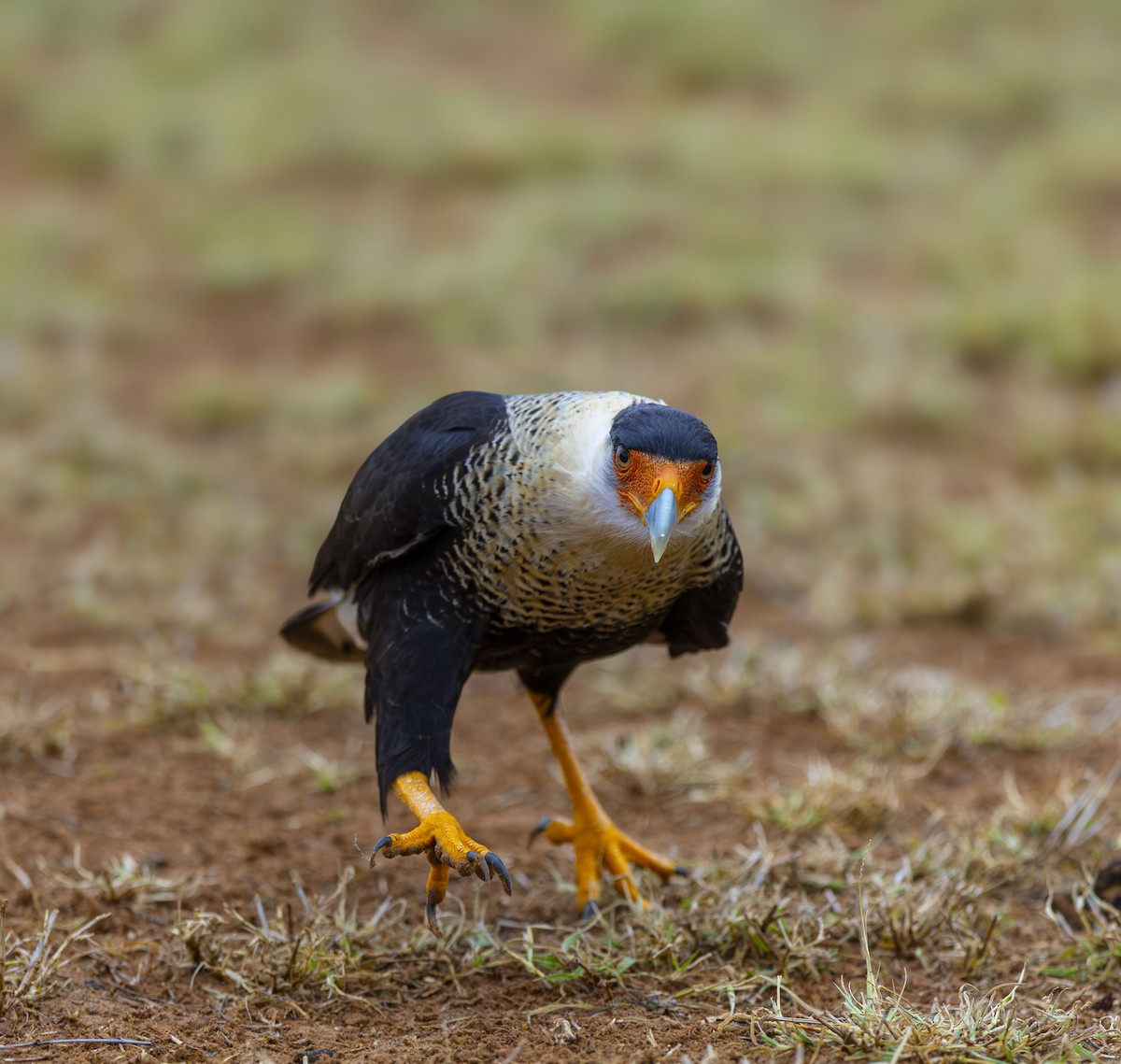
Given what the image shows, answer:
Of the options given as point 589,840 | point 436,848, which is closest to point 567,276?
point 589,840

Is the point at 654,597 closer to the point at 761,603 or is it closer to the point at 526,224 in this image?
the point at 761,603

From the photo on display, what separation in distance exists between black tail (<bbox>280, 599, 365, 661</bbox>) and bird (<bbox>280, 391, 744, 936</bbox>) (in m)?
0.30

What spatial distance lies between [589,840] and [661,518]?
1.10 metres

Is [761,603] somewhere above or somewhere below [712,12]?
below

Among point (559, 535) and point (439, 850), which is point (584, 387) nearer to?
point (559, 535)

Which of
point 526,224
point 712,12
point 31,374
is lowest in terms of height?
point 31,374

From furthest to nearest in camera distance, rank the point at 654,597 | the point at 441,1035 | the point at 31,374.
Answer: the point at 31,374
the point at 654,597
the point at 441,1035

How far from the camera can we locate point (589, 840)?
344 cm

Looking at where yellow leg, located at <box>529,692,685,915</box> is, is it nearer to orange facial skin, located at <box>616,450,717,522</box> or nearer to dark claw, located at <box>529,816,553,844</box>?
dark claw, located at <box>529,816,553,844</box>

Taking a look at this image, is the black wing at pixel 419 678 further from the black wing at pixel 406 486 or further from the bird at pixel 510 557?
the black wing at pixel 406 486

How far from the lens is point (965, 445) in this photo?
310 inches

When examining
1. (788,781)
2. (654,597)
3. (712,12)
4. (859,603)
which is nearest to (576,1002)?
(654,597)

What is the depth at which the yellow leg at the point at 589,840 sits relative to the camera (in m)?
3.34

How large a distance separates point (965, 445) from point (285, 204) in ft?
20.7
